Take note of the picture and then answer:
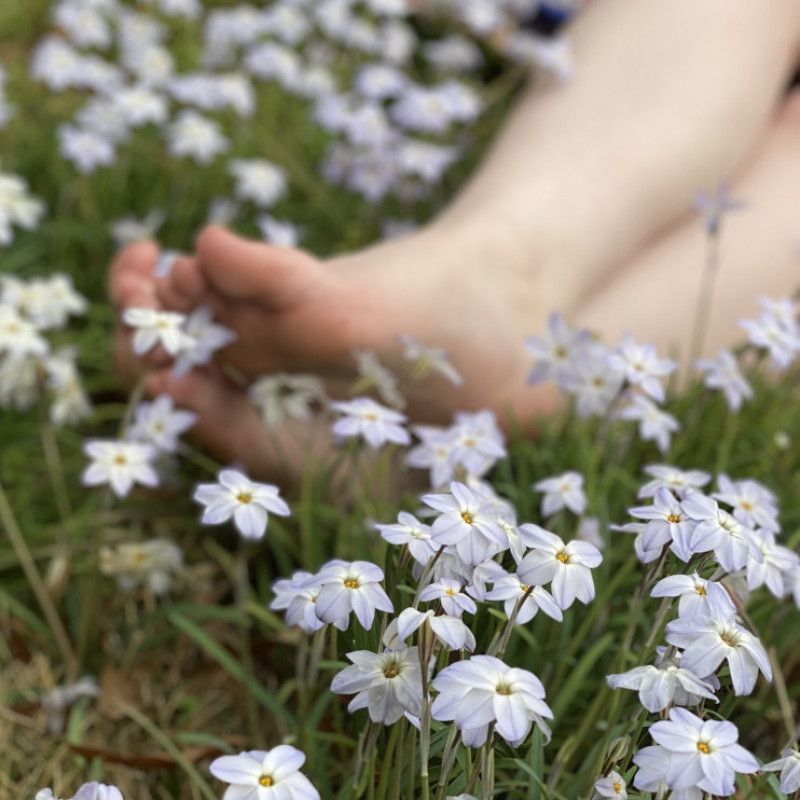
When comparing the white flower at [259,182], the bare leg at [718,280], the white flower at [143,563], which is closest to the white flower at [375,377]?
the white flower at [143,563]

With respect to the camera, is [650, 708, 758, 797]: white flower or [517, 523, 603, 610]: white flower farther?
[517, 523, 603, 610]: white flower

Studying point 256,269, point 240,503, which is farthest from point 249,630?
point 240,503

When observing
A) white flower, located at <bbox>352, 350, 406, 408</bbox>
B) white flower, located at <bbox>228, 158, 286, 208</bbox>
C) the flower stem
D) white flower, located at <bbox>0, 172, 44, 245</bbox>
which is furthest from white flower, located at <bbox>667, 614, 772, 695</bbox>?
white flower, located at <bbox>228, 158, 286, 208</bbox>

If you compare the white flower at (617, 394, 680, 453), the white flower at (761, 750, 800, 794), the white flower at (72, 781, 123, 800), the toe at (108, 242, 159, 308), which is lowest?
the toe at (108, 242, 159, 308)

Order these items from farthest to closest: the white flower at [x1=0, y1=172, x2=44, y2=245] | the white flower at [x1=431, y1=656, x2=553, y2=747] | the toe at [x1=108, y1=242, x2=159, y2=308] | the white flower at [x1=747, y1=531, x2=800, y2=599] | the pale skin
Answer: the white flower at [x1=0, y1=172, x2=44, y2=245] → the toe at [x1=108, y1=242, x2=159, y2=308] → the pale skin → the white flower at [x1=747, y1=531, x2=800, y2=599] → the white flower at [x1=431, y1=656, x2=553, y2=747]

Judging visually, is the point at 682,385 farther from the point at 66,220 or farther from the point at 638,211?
the point at 66,220

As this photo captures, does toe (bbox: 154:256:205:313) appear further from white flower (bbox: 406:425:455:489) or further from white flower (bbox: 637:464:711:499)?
white flower (bbox: 637:464:711:499)

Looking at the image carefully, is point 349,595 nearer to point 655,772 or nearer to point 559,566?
point 559,566

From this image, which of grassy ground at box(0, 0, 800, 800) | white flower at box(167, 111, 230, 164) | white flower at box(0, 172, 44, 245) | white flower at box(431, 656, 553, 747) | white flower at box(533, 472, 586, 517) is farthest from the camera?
white flower at box(167, 111, 230, 164)
